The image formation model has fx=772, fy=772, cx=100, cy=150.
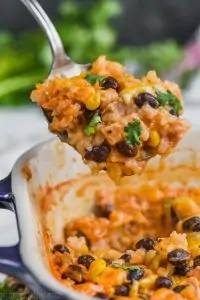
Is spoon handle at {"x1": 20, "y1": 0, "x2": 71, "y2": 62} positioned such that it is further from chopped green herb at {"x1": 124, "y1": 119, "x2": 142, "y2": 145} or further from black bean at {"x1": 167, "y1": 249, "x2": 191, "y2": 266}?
black bean at {"x1": 167, "y1": 249, "x2": 191, "y2": 266}

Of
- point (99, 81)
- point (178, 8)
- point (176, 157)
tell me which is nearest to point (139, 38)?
point (178, 8)

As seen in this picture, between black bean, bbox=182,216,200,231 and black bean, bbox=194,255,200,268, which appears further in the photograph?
black bean, bbox=182,216,200,231

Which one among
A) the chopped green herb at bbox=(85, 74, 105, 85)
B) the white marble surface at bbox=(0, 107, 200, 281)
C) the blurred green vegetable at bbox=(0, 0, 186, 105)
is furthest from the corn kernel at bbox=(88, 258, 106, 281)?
the blurred green vegetable at bbox=(0, 0, 186, 105)

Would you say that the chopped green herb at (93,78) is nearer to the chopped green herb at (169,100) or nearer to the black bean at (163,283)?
the chopped green herb at (169,100)

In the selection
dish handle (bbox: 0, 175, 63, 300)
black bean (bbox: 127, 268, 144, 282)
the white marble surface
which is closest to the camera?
dish handle (bbox: 0, 175, 63, 300)

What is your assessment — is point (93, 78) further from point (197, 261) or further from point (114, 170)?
point (197, 261)

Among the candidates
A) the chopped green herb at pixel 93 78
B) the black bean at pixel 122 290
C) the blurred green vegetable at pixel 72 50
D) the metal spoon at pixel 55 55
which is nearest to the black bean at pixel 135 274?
the black bean at pixel 122 290
